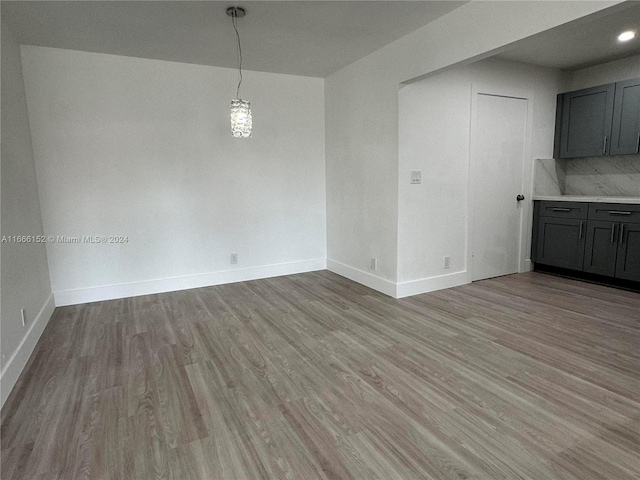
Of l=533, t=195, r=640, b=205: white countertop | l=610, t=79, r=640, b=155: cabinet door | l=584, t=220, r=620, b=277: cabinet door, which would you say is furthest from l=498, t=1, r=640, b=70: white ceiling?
l=584, t=220, r=620, b=277: cabinet door

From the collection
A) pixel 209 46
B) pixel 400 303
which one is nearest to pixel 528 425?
pixel 400 303

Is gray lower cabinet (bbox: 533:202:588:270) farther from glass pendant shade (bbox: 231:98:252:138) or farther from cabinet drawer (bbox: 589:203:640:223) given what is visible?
glass pendant shade (bbox: 231:98:252:138)

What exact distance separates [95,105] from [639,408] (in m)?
4.75

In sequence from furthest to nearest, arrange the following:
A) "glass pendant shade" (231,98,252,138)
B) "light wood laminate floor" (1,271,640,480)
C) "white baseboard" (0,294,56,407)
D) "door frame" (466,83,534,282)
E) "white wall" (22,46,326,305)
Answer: "door frame" (466,83,534,282) < "white wall" (22,46,326,305) < "glass pendant shade" (231,98,252,138) < "white baseboard" (0,294,56,407) < "light wood laminate floor" (1,271,640,480)

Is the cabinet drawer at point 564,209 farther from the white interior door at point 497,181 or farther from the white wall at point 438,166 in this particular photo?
the white wall at point 438,166

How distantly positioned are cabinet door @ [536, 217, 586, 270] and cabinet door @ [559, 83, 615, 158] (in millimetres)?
871

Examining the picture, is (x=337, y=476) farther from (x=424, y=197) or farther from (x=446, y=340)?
(x=424, y=197)

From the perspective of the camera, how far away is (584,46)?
3.65m

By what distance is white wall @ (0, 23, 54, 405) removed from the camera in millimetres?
2203

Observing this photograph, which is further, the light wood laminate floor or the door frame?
the door frame

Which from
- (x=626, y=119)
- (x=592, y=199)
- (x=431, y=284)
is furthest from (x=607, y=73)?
(x=431, y=284)

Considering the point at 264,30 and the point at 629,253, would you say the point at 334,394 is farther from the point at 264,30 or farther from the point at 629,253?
the point at 629,253

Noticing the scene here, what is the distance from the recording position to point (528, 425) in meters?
1.74

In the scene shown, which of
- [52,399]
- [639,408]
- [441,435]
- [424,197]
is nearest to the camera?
[441,435]
